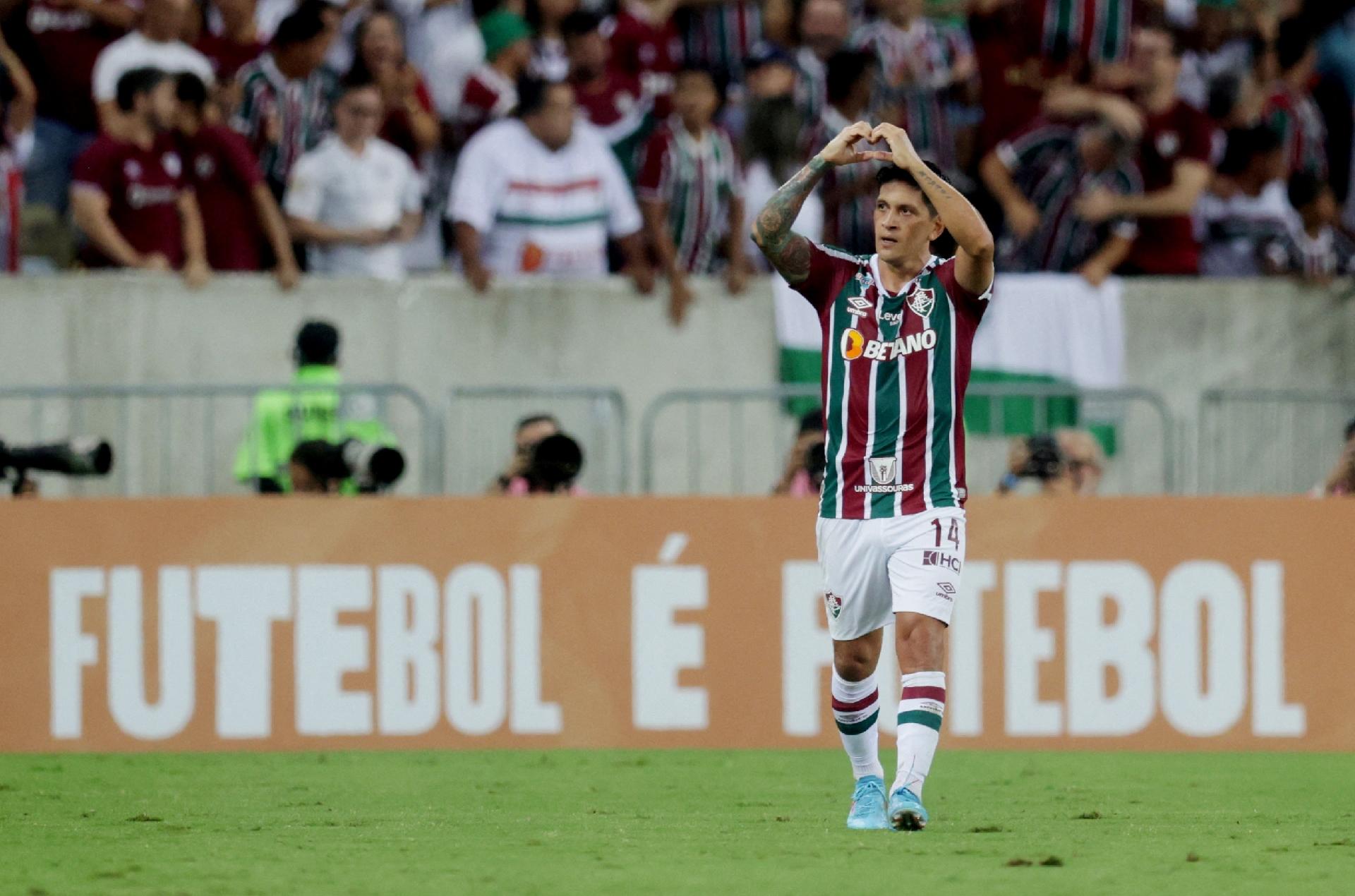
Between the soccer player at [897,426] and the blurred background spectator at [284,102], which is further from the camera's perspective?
the blurred background spectator at [284,102]

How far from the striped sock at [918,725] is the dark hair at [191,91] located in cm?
709

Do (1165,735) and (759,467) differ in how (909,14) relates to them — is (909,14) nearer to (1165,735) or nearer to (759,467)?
(759,467)

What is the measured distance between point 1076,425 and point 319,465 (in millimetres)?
4287

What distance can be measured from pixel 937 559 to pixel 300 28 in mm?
7597

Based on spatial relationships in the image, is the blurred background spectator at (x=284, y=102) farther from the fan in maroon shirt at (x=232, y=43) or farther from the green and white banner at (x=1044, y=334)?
the green and white banner at (x=1044, y=334)

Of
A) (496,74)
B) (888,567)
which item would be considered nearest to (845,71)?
(496,74)

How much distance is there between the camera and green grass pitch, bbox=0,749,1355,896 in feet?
21.2

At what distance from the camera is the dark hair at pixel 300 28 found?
13836mm

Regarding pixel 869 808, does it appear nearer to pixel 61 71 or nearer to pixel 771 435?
pixel 771 435

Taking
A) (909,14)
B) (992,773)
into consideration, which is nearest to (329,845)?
(992,773)

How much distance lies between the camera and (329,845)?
734cm

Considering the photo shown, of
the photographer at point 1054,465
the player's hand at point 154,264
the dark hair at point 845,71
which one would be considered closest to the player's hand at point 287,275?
the player's hand at point 154,264

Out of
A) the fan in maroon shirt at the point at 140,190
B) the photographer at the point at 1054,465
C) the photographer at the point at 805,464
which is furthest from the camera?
the fan in maroon shirt at the point at 140,190

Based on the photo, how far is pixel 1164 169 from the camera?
1443 cm
